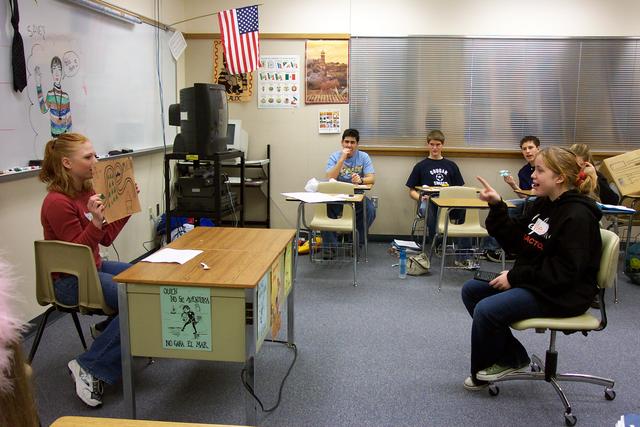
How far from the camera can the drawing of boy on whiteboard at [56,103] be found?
11.0 feet

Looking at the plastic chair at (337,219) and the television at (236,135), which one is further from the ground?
the television at (236,135)

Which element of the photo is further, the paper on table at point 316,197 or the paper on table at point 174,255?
the paper on table at point 316,197

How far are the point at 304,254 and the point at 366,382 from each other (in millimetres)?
2774

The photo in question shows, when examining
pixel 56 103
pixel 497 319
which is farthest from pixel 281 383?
pixel 56 103

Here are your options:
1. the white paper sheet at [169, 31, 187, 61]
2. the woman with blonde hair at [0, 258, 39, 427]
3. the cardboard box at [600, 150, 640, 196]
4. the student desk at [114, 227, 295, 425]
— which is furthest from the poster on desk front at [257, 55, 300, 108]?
the woman with blonde hair at [0, 258, 39, 427]

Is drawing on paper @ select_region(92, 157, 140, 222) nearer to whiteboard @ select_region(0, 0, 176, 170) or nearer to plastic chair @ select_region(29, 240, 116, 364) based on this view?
plastic chair @ select_region(29, 240, 116, 364)

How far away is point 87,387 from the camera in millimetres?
2418

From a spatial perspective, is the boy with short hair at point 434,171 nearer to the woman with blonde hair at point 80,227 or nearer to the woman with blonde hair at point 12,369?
the woman with blonde hair at point 80,227

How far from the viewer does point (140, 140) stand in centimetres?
482

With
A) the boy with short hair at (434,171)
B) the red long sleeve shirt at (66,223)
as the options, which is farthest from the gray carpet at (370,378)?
the boy with short hair at (434,171)

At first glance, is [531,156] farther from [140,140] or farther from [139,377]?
[139,377]

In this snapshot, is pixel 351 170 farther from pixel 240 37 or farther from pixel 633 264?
pixel 633 264

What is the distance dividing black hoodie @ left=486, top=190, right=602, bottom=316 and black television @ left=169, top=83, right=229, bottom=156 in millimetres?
2563

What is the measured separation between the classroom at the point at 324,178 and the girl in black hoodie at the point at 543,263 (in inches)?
9.1
